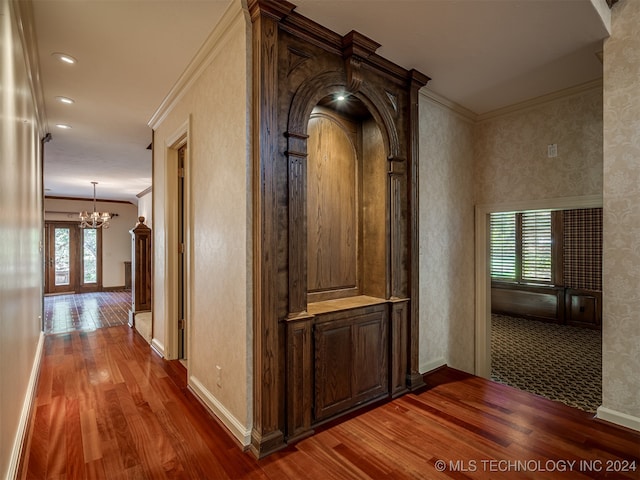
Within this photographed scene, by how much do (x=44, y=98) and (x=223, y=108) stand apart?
2.48m

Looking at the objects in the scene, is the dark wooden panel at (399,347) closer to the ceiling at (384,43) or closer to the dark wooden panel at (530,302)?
the ceiling at (384,43)

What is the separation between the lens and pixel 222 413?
2.38 metres

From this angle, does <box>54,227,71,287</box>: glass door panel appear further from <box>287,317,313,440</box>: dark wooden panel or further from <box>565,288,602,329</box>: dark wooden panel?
<box>565,288,602,329</box>: dark wooden panel

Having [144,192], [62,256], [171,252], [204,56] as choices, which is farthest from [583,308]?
[62,256]

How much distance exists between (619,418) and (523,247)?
216 inches

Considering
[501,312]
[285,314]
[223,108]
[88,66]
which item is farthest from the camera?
[501,312]

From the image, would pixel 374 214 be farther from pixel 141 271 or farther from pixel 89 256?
pixel 89 256

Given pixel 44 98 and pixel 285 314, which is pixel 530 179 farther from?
pixel 44 98

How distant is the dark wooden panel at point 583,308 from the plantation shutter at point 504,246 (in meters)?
1.11

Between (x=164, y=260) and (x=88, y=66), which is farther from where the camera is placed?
(x=164, y=260)

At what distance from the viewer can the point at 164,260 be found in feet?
12.3

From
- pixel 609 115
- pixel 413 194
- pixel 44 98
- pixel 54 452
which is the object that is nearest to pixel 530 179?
pixel 609 115

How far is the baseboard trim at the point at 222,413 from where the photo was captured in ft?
6.96

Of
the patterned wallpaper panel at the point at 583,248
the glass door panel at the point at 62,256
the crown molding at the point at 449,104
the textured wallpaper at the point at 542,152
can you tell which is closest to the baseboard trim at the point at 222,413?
the crown molding at the point at 449,104
